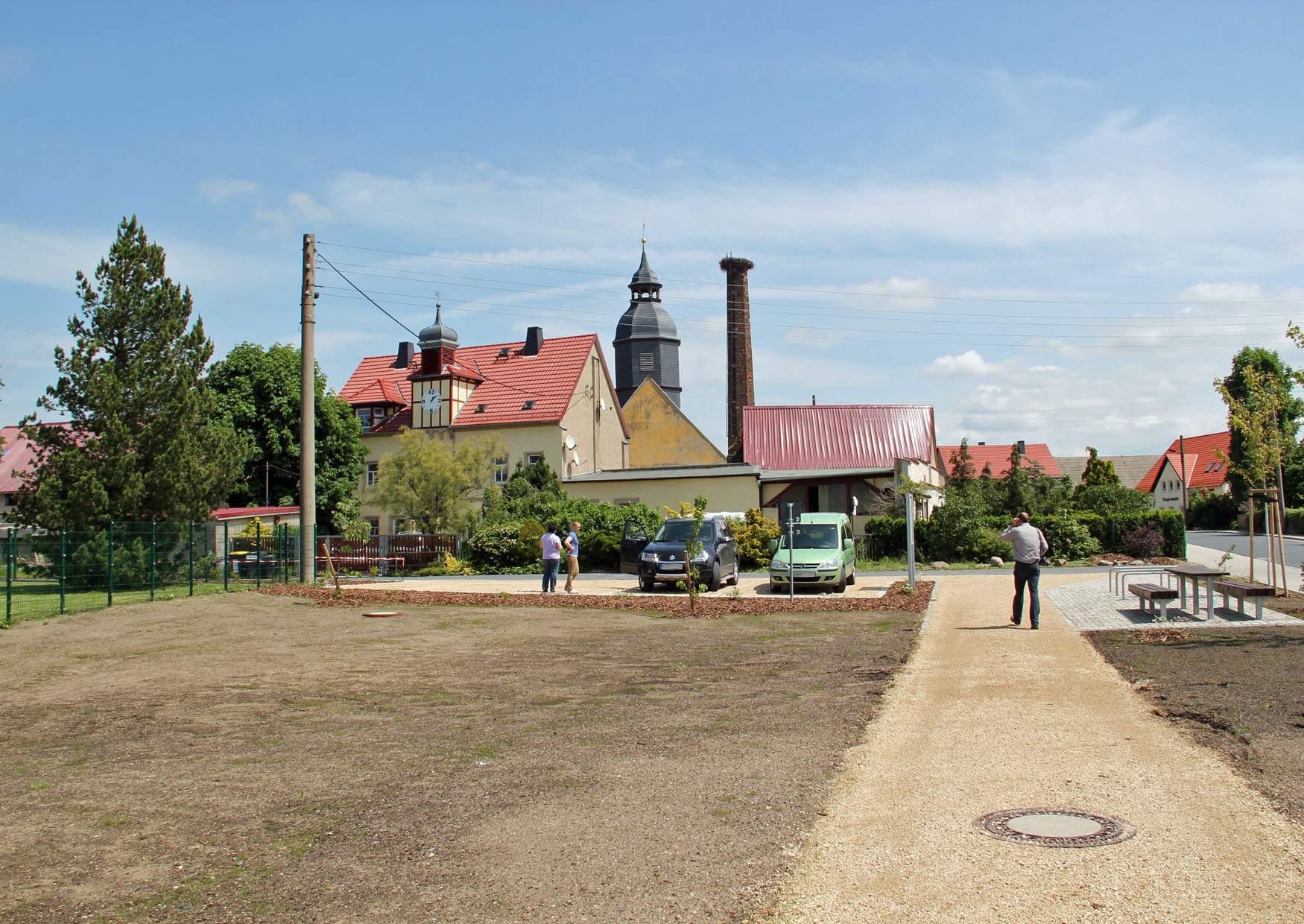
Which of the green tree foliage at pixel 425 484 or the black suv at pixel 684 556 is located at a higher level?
the green tree foliage at pixel 425 484

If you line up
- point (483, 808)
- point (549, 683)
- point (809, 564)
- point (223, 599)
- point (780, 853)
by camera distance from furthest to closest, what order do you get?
point (809, 564) < point (223, 599) < point (549, 683) < point (483, 808) < point (780, 853)

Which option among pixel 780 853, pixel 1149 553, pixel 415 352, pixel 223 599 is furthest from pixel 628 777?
pixel 415 352

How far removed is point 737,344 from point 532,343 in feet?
94.3

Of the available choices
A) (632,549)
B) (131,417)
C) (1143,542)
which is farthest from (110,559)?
(1143,542)

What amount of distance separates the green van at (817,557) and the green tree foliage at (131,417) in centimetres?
1455

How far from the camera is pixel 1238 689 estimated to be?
9.88 meters

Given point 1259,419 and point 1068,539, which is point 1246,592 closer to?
point 1259,419

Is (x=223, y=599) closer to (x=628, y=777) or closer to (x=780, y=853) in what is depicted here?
(x=628, y=777)

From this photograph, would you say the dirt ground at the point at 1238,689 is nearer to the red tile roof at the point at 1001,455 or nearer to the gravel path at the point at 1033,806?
the gravel path at the point at 1033,806

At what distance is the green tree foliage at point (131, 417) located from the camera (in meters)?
25.7

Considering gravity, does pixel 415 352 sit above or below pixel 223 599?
above

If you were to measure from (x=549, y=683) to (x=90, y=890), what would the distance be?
6.63 m

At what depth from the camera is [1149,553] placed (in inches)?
1364

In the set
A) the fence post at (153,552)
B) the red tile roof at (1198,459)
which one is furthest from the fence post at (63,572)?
the red tile roof at (1198,459)
